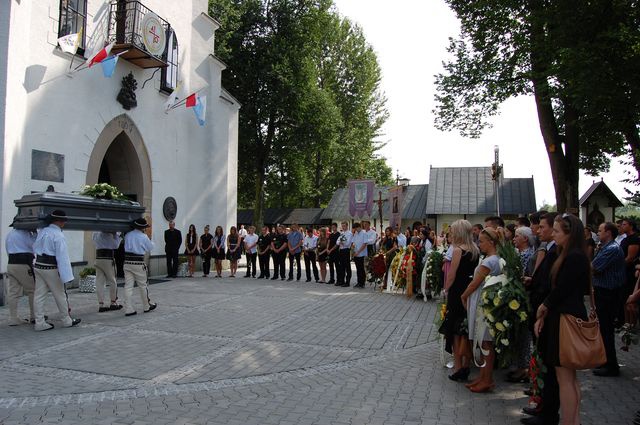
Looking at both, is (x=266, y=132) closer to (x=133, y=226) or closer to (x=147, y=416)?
(x=133, y=226)

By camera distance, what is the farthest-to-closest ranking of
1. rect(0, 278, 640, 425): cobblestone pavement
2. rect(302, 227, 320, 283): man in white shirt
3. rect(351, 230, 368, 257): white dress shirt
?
rect(302, 227, 320, 283): man in white shirt
rect(351, 230, 368, 257): white dress shirt
rect(0, 278, 640, 425): cobblestone pavement

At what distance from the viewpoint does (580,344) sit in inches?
147

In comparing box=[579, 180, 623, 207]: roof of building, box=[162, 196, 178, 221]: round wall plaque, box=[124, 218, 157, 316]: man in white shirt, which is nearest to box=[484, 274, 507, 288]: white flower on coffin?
box=[124, 218, 157, 316]: man in white shirt

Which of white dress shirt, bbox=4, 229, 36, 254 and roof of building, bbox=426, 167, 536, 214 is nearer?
white dress shirt, bbox=4, 229, 36, 254

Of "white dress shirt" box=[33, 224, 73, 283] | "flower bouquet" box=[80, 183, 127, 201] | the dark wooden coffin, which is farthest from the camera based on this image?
"flower bouquet" box=[80, 183, 127, 201]

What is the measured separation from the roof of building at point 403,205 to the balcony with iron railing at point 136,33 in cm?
2540

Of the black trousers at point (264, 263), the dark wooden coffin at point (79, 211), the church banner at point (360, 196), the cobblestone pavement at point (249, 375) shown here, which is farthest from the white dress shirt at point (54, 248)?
the church banner at point (360, 196)

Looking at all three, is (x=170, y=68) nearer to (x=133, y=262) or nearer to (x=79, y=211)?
(x=79, y=211)

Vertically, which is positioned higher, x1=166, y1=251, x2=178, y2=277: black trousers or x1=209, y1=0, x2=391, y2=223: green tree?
x1=209, y1=0, x2=391, y2=223: green tree

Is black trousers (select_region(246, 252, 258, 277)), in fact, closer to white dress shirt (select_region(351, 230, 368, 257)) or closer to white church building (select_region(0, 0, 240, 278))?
white church building (select_region(0, 0, 240, 278))

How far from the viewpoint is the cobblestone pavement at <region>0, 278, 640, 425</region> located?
445 cm

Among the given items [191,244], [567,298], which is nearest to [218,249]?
[191,244]

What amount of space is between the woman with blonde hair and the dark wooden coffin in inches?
266

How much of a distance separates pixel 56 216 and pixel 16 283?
4.59ft
